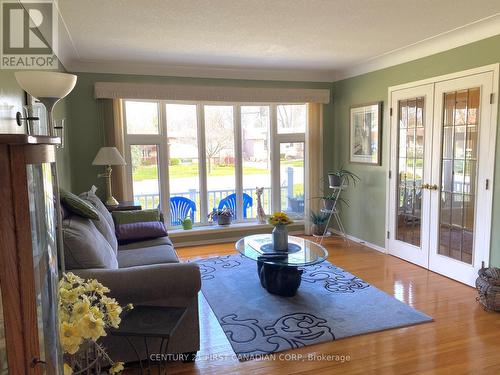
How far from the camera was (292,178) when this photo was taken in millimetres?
6066

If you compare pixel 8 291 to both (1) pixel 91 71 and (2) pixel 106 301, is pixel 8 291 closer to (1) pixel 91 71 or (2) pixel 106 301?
(2) pixel 106 301

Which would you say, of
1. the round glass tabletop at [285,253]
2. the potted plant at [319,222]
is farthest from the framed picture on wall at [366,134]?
the round glass tabletop at [285,253]

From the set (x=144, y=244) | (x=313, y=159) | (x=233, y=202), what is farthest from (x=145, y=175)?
(x=313, y=159)

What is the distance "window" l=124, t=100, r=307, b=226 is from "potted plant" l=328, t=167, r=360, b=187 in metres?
0.72

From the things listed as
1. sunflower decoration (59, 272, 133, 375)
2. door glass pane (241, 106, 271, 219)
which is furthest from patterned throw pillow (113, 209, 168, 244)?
sunflower decoration (59, 272, 133, 375)

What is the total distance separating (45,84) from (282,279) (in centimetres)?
245

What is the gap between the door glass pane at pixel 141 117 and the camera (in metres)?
5.14

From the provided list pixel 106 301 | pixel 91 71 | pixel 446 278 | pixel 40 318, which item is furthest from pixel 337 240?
pixel 40 318

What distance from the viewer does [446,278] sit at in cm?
400

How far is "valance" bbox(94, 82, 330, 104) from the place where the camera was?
4.79 m

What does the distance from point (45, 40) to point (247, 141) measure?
10.2 feet

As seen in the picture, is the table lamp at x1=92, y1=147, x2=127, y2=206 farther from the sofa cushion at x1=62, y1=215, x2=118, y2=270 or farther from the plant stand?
the plant stand

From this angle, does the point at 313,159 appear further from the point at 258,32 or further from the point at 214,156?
the point at 258,32

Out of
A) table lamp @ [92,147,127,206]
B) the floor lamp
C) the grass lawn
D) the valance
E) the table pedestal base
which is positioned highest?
the valance
